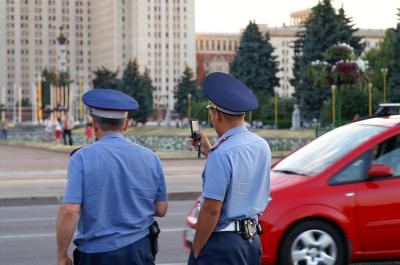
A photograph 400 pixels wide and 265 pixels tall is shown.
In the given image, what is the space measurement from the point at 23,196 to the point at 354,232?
9.74m

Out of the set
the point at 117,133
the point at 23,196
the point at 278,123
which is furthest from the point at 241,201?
the point at 278,123

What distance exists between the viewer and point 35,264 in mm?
8844

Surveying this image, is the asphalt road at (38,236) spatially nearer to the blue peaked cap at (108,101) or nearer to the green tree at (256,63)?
the blue peaked cap at (108,101)

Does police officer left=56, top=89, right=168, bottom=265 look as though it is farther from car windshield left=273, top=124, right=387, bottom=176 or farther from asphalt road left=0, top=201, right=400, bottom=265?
asphalt road left=0, top=201, right=400, bottom=265

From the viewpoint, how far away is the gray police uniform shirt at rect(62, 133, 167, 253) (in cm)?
439

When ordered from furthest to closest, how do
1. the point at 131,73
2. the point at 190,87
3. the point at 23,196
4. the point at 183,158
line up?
the point at 190,87 < the point at 131,73 < the point at 183,158 < the point at 23,196

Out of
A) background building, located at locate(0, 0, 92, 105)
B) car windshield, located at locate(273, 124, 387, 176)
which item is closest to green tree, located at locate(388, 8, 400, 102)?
car windshield, located at locate(273, 124, 387, 176)

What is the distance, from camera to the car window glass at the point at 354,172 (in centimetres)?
761

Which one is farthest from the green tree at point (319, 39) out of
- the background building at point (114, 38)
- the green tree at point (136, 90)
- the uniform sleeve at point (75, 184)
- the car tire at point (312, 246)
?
the background building at point (114, 38)

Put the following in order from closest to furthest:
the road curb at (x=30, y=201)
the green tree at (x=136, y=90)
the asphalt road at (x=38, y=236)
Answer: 1. the asphalt road at (x=38, y=236)
2. the road curb at (x=30, y=201)
3. the green tree at (x=136, y=90)

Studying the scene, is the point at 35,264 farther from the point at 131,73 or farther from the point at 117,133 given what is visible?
the point at 131,73

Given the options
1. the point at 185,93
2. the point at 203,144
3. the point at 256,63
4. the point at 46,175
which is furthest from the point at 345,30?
the point at 203,144

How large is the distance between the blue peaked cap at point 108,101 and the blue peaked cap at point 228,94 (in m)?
0.46

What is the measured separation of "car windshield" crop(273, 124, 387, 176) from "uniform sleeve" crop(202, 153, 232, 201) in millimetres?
3445
